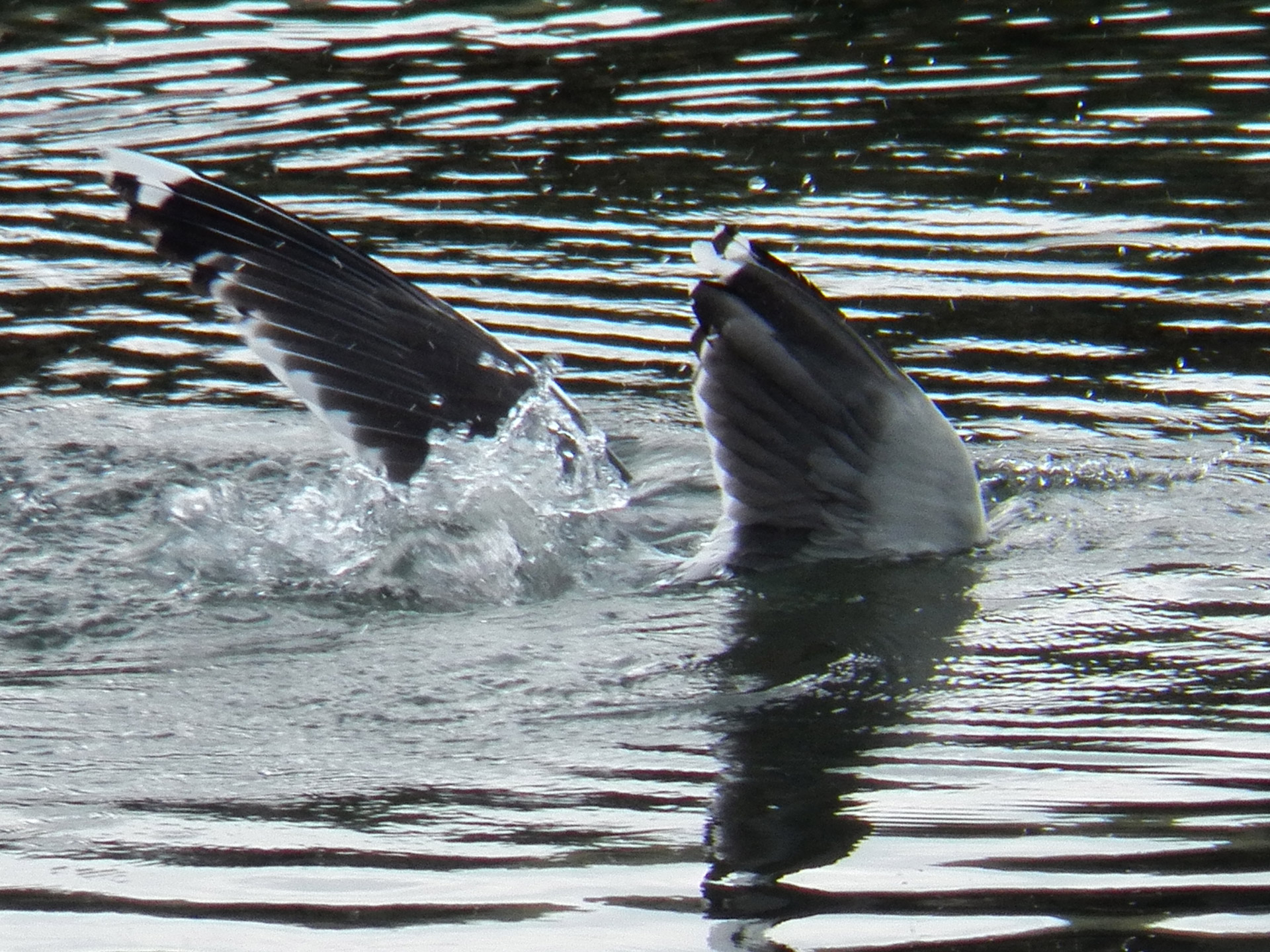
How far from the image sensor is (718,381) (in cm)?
443

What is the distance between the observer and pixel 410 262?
296 inches

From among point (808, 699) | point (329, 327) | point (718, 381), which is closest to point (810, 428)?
point (718, 381)

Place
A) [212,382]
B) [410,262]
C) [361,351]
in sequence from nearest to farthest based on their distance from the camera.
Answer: [361,351] < [212,382] < [410,262]

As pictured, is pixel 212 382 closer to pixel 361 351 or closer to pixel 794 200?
pixel 361 351

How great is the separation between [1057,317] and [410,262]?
2.28 meters

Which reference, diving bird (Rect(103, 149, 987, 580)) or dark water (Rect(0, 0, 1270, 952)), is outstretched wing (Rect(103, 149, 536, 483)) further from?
dark water (Rect(0, 0, 1270, 952))

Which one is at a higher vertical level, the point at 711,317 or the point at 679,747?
the point at 711,317

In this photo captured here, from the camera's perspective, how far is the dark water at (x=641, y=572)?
3172 mm

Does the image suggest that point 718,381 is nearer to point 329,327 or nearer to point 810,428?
point 810,428

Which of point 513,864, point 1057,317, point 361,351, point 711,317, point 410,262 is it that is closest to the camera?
point 513,864

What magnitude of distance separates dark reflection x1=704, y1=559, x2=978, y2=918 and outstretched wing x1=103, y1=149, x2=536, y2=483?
34.8 inches

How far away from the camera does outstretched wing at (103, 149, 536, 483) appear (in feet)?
16.5

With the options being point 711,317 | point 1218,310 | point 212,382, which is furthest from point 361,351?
point 1218,310

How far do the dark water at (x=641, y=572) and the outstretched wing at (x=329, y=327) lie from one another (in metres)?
0.14
